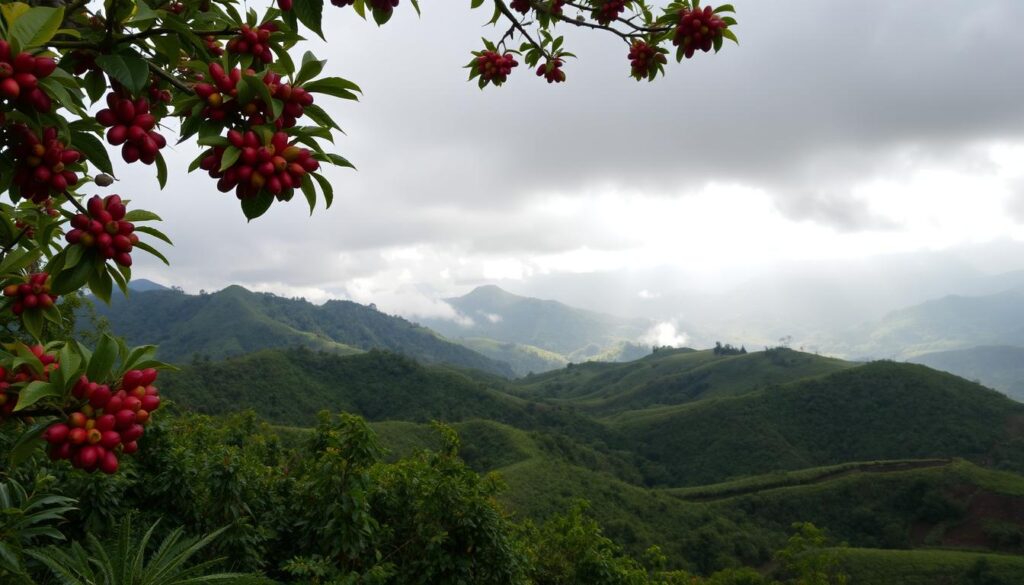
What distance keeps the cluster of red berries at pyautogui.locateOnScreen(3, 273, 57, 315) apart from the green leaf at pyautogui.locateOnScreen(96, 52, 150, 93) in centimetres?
105

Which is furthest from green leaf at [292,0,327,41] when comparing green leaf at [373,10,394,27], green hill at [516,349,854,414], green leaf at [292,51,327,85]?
green hill at [516,349,854,414]

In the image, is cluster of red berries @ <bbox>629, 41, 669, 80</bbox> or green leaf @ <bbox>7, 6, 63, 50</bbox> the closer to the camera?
green leaf @ <bbox>7, 6, 63, 50</bbox>

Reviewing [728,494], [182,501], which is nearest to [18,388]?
[182,501]

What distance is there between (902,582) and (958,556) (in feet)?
30.8

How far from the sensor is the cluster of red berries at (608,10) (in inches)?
157

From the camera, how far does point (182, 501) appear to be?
27.1ft

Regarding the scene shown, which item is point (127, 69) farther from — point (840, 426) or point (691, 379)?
point (691, 379)

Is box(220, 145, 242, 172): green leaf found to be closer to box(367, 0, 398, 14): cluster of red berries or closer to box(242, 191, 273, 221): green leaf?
box(242, 191, 273, 221): green leaf

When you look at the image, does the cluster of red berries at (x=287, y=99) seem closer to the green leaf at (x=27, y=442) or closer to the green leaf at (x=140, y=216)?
the green leaf at (x=140, y=216)

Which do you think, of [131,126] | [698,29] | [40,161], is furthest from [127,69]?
[698,29]

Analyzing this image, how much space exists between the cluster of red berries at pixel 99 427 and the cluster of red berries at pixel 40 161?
26.0 inches

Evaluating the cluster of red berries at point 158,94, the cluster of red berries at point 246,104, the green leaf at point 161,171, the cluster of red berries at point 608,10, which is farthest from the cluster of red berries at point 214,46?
the cluster of red berries at point 608,10

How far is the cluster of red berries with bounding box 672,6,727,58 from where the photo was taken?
363 cm

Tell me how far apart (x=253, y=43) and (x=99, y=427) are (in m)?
1.42
